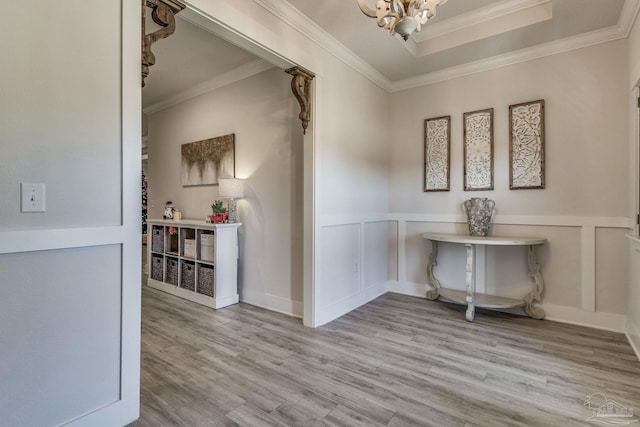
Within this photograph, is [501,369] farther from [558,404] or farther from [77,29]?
[77,29]

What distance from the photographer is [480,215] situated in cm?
331

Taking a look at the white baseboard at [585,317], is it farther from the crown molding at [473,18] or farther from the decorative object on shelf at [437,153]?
the crown molding at [473,18]

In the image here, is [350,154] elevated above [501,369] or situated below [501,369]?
above

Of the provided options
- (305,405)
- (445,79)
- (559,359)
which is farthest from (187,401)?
(445,79)

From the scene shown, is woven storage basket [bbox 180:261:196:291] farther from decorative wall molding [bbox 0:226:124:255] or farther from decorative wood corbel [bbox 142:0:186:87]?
decorative wood corbel [bbox 142:0:186:87]

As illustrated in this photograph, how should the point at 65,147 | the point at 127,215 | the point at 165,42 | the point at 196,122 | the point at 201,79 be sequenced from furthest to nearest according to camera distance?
the point at 196,122 < the point at 201,79 < the point at 165,42 < the point at 127,215 < the point at 65,147

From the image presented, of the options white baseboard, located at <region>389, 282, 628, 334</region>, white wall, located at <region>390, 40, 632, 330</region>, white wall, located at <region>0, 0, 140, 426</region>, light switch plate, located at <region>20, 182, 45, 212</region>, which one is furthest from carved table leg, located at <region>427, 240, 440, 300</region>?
light switch plate, located at <region>20, 182, 45, 212</region>

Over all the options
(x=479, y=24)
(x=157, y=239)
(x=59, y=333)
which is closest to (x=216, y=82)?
(x=157, y=239)

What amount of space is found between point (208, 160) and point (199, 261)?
132 centimetres

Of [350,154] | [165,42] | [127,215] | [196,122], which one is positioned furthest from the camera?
[196,122]

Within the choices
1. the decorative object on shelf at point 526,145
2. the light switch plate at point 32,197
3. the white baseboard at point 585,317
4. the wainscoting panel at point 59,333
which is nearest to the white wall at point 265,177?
the wainscoting panel at point 59,333

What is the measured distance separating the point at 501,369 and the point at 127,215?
8.19 ft

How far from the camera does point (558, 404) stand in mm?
1738

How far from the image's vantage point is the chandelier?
1745 mm
